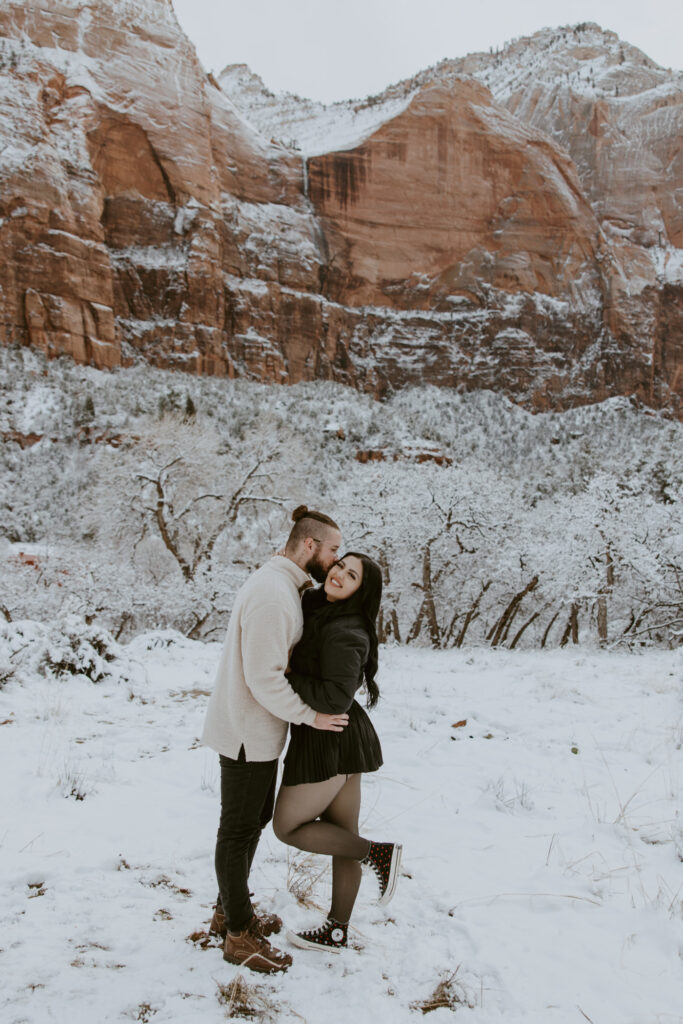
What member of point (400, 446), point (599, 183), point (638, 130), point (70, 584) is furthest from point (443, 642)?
point (638, 130)

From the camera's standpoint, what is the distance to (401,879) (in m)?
3.12

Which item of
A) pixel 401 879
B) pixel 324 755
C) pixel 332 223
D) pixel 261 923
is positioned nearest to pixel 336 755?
pixel 324 755

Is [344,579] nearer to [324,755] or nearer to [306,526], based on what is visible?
[306,526]

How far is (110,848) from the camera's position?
10.6ft

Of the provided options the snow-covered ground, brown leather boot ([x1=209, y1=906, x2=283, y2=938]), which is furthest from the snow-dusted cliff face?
brown leather boot ([x1=209, y1=906, x2=283, y2=938])

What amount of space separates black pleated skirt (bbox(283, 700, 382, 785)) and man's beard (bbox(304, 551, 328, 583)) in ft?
2.03

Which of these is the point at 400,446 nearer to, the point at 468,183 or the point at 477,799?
the point at 477,799

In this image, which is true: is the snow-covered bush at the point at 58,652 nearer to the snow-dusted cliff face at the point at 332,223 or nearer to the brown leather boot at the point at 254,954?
the brown leather boot at the point at 254,954

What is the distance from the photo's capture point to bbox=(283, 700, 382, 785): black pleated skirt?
7.67ft

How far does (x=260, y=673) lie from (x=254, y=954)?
107cm

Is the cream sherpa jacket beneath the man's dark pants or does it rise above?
above

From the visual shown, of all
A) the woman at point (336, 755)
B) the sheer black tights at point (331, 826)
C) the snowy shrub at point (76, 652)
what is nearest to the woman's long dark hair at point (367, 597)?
the woman at point (336, 755)

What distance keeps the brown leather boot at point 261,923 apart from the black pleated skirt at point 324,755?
0.62m

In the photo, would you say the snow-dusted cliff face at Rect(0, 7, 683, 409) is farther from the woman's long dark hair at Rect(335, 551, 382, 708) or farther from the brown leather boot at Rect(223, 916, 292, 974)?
the brown leather boot at Rect(223, 916, 292, 974)
